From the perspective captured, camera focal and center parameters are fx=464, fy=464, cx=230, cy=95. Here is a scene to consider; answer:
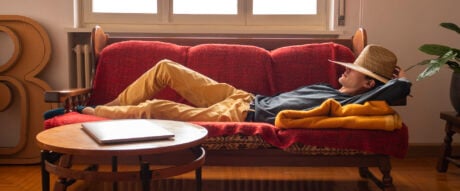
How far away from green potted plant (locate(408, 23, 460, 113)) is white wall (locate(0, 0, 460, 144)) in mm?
406

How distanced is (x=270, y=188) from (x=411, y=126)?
1.22 metres

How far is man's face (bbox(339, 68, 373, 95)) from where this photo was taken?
225 centimetres

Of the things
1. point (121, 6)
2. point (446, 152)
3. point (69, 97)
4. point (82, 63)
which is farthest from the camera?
point (121, 6)

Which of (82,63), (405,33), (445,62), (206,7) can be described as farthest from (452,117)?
(82,63)

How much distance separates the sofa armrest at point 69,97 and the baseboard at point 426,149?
81.8 inches

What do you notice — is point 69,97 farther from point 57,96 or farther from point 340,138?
point 340,138

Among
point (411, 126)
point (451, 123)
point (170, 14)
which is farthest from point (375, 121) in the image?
point (170, 14)

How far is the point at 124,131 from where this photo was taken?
1.47 m

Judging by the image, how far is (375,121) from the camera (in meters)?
1.91

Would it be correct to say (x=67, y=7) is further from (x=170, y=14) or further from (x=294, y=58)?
(x=294, y=58)

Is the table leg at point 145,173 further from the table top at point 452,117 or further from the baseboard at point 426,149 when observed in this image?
the baseboard at point 426,149

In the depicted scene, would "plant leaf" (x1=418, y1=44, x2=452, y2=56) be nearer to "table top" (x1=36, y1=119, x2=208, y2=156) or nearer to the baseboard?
the baseboard

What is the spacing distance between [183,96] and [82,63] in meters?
0.86

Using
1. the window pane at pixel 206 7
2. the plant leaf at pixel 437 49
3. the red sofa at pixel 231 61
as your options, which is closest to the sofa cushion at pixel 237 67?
the red sofa at pixel 231 61
